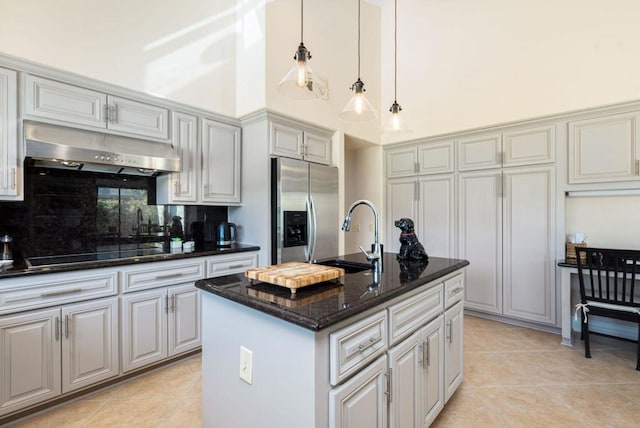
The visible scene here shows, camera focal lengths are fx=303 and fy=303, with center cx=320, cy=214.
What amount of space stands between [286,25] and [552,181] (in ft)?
10.7

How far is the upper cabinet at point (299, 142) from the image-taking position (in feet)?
10.2

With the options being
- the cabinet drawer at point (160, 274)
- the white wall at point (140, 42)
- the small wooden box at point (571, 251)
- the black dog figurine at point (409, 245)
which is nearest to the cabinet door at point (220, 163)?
the white wall at point (140, 42)

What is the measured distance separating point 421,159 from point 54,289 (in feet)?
13.0

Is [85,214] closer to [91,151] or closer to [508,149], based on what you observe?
[91,151]

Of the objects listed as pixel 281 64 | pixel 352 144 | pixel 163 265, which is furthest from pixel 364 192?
pixel 163 265

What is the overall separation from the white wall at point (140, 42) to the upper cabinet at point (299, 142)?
581mm

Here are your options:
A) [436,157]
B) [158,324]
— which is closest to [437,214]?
[436,157]

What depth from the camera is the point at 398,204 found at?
14.2 feet

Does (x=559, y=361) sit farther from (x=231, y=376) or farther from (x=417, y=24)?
(x=417, y=24)

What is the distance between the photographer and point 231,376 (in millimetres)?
1320

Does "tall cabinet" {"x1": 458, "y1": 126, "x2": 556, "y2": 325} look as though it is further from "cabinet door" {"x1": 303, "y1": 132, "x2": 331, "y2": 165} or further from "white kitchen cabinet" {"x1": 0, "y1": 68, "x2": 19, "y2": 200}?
"white kitchen cabinet" {"x1": 0, "y1": 68, "x2": 19, "y2": 200}

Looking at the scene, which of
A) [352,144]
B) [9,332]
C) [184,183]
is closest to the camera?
[9,332]

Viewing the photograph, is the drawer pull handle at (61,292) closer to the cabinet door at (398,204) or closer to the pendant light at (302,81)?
the pendant light at (302,81)

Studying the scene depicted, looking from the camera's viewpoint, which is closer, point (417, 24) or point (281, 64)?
point (281, 64)
